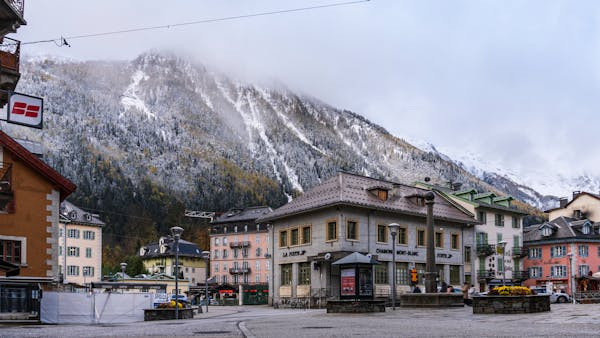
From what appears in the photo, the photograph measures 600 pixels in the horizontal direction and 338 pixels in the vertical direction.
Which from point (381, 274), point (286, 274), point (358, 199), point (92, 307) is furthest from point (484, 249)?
point (92, 307)

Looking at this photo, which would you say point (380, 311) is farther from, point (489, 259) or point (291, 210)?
point (489, 259)

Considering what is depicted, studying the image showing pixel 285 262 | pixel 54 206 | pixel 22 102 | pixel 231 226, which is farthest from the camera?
pixel 231 226

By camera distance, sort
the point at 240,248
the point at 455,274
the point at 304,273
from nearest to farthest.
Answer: the point at 304,273, the point at 455,274, the point at 240,248

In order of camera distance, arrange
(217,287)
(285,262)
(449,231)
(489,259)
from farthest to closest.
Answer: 1. (217,287)
2. (489,259)
3. (449,231)
4. (285,262)

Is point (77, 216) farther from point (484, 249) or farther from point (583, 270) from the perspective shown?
point (583, 270)

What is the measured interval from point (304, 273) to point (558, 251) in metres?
38.5

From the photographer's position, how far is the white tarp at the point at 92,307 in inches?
1216

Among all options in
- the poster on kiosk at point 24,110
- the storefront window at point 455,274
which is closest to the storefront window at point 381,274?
the storefront window at point 455,274

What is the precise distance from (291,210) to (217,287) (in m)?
53.9

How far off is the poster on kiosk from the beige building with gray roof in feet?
117

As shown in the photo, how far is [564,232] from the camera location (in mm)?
82562

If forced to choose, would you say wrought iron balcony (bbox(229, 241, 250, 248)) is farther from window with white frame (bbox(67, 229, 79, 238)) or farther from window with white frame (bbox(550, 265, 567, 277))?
window with white frame (bbox(550, 265, 567, 277))

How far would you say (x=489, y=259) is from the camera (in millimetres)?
70562

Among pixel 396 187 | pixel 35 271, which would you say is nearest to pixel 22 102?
pixel 35 271
